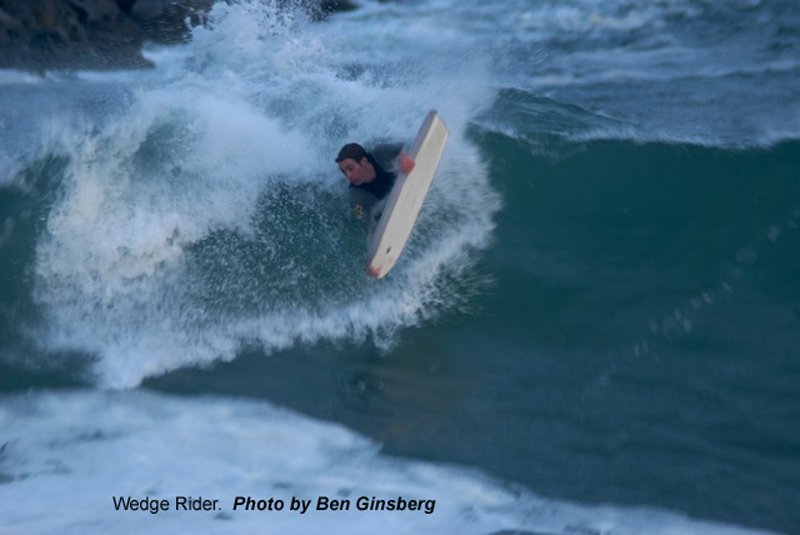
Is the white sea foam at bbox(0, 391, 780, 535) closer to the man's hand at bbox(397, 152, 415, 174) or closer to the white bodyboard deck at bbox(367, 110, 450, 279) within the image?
the white bodyboard deck at bbox(367, 110, 450, 279)

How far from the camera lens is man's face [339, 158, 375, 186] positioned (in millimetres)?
4730

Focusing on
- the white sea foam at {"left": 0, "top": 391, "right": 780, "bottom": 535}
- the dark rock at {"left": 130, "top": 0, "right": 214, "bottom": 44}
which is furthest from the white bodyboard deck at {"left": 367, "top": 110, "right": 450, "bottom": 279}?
the dark rock at {"left": 130, "top": 0, "right": 214, "bottom": 44}

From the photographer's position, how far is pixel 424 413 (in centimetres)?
491

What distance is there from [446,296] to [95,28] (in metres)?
5.24

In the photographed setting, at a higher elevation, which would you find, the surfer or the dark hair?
the dark hair

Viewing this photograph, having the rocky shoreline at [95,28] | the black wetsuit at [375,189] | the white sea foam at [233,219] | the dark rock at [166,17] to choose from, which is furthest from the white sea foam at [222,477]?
the dark rock at [166,17]

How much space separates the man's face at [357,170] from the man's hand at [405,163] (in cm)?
25

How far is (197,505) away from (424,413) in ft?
5.29

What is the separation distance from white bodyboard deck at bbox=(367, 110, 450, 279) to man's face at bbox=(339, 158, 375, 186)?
0.21 metres

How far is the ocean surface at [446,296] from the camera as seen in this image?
15.1ft

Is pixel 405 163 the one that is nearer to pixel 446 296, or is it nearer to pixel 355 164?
pixel 355 164

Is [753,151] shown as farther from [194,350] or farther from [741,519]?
[194,350]

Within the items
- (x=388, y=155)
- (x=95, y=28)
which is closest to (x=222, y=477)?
(x=388, y=155)

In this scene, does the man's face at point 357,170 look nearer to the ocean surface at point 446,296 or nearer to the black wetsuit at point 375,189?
the black wetsuit at point 375,189
